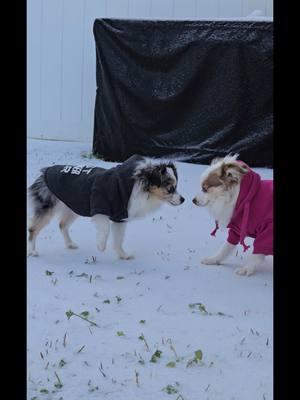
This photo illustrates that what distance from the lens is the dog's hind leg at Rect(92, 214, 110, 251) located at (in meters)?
4.32

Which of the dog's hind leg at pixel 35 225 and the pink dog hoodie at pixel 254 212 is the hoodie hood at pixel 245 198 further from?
the dog's hind leg at pixel 35 225

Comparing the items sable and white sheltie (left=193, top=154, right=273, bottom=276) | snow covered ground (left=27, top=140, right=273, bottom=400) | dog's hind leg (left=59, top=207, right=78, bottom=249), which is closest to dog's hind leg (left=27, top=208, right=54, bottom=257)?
snow covered ground (left=27, top=140, right=273, bottom=400)

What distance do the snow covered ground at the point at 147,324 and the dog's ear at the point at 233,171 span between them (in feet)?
2.12

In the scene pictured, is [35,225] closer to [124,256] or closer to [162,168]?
[124,256]

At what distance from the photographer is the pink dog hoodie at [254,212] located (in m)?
3.97

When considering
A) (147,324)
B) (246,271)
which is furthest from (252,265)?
(147,324)

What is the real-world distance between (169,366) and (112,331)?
497 millimetres

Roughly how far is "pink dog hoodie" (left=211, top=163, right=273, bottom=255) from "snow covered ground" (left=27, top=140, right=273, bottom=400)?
258mm

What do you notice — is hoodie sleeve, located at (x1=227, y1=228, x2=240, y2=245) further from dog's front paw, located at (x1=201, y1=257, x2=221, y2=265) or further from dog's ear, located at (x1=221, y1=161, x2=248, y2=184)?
dog's ear, located at (x1=221, y1=161, x2=248, y2=184)

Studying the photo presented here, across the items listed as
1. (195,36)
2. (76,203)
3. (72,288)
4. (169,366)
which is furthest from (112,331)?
(195,36)
